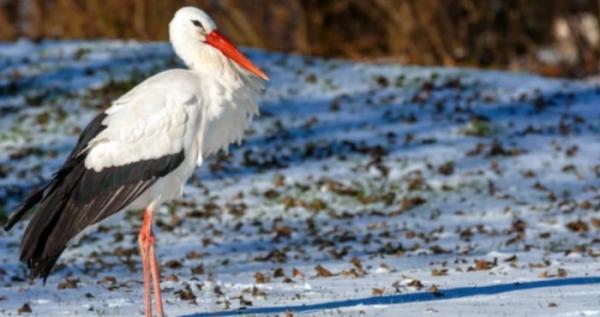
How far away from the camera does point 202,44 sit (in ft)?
27.8

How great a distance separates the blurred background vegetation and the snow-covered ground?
12.6ft

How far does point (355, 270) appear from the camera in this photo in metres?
9.70

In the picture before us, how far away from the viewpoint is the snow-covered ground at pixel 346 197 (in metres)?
8.69

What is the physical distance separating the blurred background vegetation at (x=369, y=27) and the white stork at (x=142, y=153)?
546 inches

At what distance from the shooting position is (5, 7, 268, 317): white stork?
793cm

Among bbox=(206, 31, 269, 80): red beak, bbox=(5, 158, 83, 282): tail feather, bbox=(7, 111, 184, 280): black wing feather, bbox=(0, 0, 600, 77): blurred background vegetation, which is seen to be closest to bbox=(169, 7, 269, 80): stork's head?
bbox=(206, 31, 269, 80): red beak

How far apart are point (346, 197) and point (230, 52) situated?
17.0 ft

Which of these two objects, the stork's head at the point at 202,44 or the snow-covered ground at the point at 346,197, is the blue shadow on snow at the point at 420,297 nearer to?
the snow-covered ground at the point at 346,197

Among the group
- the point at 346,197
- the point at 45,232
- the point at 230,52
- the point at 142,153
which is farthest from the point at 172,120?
the point at 346,197

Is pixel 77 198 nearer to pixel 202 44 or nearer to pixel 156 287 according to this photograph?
pixel 156 287

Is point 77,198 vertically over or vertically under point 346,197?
under

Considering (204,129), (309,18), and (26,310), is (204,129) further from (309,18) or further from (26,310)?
(309,18)

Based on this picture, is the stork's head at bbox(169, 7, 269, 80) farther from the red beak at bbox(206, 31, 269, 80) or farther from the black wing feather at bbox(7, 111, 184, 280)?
the black wing feather at bbox(7, 111, 184, 280)

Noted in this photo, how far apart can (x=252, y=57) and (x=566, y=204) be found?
7079 mm
